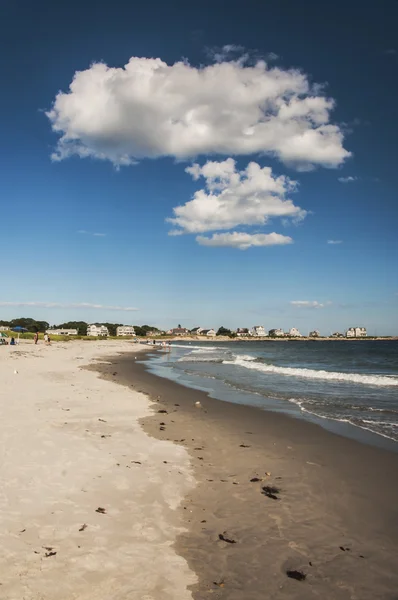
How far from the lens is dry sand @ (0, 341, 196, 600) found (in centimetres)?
455

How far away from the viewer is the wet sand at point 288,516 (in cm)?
489

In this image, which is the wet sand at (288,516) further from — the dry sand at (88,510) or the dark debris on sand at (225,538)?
the dry sand at (88,510)

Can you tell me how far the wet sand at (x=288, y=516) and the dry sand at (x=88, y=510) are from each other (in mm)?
400

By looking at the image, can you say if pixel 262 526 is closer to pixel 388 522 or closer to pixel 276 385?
pixel 388 522

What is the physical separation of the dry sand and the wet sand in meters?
0.40

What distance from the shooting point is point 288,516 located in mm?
6695

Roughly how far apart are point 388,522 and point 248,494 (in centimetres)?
241

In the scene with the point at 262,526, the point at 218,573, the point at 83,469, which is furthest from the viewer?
the point at 83,469

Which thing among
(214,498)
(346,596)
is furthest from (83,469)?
(346,596)

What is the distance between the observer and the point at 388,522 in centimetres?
658

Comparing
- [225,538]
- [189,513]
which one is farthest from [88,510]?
[225,538]

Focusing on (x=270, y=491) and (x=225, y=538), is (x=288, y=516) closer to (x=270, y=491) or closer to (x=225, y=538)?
(x=270, y=491)

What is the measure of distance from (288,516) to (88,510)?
3.29 metres

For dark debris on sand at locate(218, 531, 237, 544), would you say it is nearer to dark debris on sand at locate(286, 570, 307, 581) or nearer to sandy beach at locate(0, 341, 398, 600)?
sandy beach at locate(0, 341, 398, 600)
